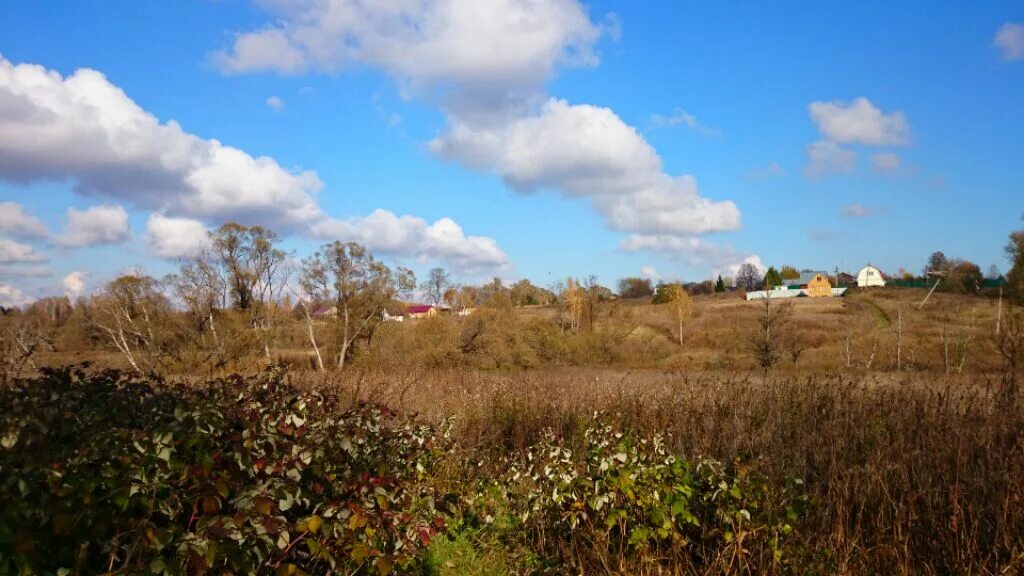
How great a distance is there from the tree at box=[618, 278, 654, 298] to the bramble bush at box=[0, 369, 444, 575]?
92892 millimetres

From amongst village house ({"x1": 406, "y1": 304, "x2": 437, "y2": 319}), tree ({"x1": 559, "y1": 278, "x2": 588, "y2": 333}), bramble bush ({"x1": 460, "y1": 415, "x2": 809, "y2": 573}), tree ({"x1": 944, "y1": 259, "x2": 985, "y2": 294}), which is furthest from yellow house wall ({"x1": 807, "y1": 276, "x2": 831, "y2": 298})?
bramble bush ({"x1": 460, "y1": 415, "x2": 809, "y2": 573})

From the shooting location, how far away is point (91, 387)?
447cm

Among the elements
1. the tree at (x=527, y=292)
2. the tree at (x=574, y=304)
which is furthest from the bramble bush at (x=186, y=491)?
the tree at (x=527, y=292)

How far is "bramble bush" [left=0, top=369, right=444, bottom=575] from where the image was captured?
2.40 metres

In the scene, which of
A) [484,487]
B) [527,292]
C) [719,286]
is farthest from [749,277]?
[484,487]

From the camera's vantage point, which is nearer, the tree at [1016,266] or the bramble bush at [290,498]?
the bramble bush at [290,498]

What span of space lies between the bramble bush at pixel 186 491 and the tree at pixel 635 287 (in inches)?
3657

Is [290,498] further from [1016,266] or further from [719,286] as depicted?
[719,286]

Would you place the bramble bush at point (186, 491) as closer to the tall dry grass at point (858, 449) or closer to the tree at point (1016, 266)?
the tall dry grass at point (858, 449)

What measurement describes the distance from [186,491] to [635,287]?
9759 centimetres

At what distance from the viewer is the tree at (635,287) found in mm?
95938

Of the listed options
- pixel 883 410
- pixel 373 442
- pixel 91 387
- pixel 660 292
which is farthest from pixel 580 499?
pixel 660 292

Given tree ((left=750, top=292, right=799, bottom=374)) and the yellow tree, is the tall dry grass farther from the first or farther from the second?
the yellow tree

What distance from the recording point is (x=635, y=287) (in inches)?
3871
